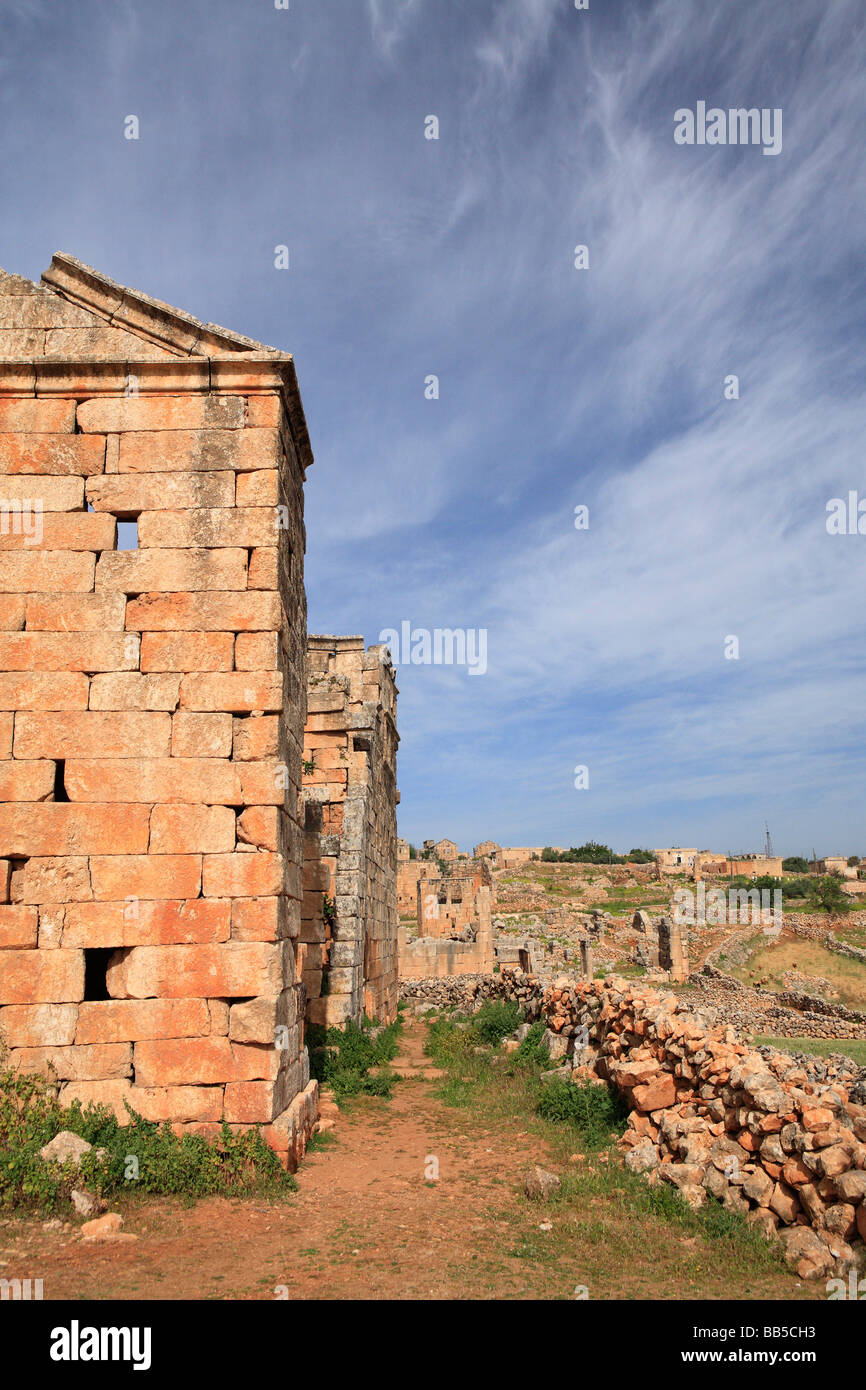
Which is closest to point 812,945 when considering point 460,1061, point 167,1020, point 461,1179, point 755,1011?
point 755,1011

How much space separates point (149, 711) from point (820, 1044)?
50.5 feet

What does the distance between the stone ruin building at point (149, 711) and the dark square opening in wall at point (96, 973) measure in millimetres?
24

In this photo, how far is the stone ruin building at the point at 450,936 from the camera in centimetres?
2288

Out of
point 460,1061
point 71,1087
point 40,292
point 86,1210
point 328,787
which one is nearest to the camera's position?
point 86,1210

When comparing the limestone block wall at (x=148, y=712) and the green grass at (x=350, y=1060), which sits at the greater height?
the limestone block wall at (x=148, y=712)

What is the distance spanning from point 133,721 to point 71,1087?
9.16 feet

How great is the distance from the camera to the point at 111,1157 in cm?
591

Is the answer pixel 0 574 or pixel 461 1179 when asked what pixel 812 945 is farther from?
pixel 0 574

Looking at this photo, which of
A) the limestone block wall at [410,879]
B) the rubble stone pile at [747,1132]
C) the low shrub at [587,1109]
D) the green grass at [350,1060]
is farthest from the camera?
the limestone block wall at [410,879]

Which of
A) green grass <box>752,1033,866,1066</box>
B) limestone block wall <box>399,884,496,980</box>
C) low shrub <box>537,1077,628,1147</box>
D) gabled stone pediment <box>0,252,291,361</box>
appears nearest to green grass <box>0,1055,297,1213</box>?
low shrub <box>537,1077,628,1147</box>

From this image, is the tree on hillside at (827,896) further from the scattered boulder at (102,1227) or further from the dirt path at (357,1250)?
the scattered boulder at (102,1227)

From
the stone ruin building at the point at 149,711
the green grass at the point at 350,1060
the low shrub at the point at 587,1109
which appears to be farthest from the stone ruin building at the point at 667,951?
the stone ruin building at the point at 149,711
